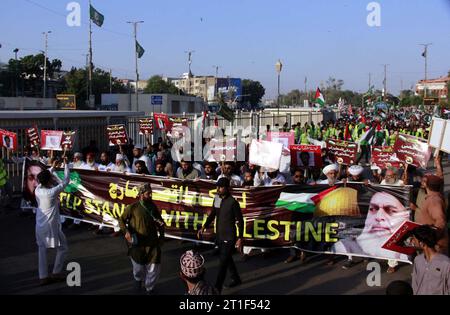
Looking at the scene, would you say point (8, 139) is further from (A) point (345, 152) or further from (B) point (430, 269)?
(B) point (430, 269)

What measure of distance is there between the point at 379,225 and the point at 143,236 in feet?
Result: 11.6

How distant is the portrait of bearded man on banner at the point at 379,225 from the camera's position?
709 centimetres

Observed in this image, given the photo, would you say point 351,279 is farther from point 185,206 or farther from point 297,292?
point 185,206

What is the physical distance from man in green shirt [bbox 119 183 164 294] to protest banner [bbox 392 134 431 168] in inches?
183

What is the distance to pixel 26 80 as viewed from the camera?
5919cm

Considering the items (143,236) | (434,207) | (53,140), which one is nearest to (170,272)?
(143,236)

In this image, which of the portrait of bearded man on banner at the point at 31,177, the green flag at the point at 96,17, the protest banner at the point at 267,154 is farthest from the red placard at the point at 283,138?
the green flag at the point at 96,17

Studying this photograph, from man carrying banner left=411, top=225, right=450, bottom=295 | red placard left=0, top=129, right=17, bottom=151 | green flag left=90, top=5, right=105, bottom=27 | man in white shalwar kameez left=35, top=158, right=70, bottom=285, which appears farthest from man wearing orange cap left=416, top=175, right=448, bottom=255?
green flag left=90, top=5, right=105, bottom=27

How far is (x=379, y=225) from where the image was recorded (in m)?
7.14

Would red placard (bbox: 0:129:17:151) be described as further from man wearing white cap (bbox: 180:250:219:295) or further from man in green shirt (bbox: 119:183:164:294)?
man wearing white cap (bbox: 180:250:219:295)

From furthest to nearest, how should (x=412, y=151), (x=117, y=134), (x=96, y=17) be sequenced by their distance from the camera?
(x=96, y=17)
(x=117, y=134)
(x=412, y=151)

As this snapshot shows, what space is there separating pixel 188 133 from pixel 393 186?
898 centimetres

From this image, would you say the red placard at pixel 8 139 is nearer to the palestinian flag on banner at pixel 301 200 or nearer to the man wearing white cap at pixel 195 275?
the palestinian flag on banner at pixel 301 200
